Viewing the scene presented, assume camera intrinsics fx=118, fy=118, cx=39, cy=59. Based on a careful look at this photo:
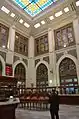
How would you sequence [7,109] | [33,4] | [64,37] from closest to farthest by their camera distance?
[7,109], [64,37], [33,4]

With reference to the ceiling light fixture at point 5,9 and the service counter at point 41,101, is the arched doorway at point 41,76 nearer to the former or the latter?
the service counter at point 41,101

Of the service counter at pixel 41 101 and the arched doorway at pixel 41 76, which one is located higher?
the arched doorway at pixel 41 76

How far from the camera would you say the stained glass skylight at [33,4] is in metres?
13.1

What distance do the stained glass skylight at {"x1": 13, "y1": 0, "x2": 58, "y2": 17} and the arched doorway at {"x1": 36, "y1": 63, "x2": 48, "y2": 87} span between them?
6.69 metres

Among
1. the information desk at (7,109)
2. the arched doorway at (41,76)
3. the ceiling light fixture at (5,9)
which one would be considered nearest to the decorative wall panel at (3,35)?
the ceiling light fixture at (5,9)

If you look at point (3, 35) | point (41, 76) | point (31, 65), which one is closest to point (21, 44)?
point (3, 35)

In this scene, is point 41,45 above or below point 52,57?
above

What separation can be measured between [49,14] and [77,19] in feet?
11.3

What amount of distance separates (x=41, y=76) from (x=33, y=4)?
27.4 ft

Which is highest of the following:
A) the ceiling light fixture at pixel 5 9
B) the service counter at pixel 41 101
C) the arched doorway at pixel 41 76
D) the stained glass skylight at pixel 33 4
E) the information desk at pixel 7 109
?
the stained glass skylight at pixel 33 4

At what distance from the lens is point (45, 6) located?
13750mm

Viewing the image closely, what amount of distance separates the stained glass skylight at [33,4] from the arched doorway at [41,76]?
669 centimetres

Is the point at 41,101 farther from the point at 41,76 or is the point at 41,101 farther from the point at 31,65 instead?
the point at 31,65

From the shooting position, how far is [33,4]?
13531mm
